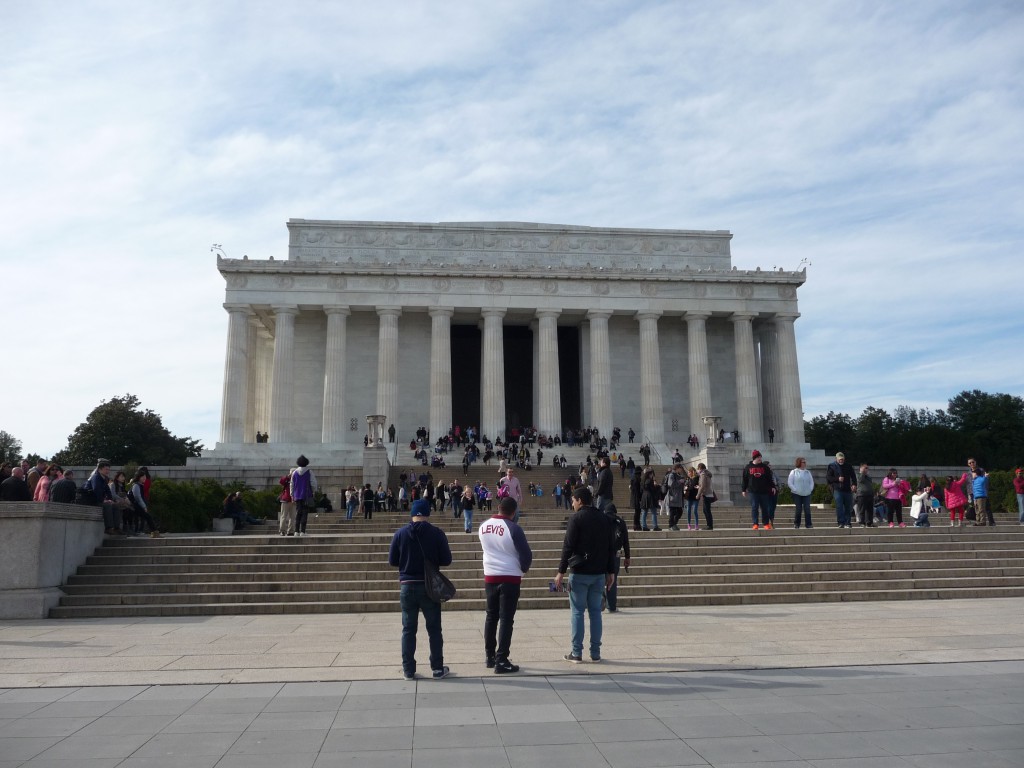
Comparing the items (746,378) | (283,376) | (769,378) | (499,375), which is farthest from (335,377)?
(769,378)

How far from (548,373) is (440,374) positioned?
7091 millimetres

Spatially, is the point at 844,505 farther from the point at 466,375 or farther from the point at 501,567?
the point at 466,375

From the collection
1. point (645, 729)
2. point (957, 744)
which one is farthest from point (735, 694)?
point (957, 744)

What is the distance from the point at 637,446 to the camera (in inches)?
2164

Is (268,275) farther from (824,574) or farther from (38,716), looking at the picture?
(38,716)

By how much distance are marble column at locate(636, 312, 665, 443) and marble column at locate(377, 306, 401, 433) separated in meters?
16.4

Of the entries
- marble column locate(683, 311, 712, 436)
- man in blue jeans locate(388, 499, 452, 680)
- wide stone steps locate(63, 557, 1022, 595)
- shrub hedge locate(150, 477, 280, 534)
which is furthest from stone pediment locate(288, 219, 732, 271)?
man in blue jeans locate(388, 499, 452, 680)

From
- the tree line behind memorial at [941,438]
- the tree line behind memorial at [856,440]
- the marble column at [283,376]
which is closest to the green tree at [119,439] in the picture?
the tree line behind memorial at [856,440]

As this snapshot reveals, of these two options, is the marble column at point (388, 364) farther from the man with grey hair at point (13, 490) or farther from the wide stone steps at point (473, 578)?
the wide stone steps at point (473, 578)

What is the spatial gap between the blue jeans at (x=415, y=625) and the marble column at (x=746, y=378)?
49.7 metres

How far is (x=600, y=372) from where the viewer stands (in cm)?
5656

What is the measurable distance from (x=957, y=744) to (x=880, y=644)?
16.5 feet

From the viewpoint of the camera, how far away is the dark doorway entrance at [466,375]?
67438 millimetres

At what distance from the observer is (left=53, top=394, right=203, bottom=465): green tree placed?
6253 centimetres
